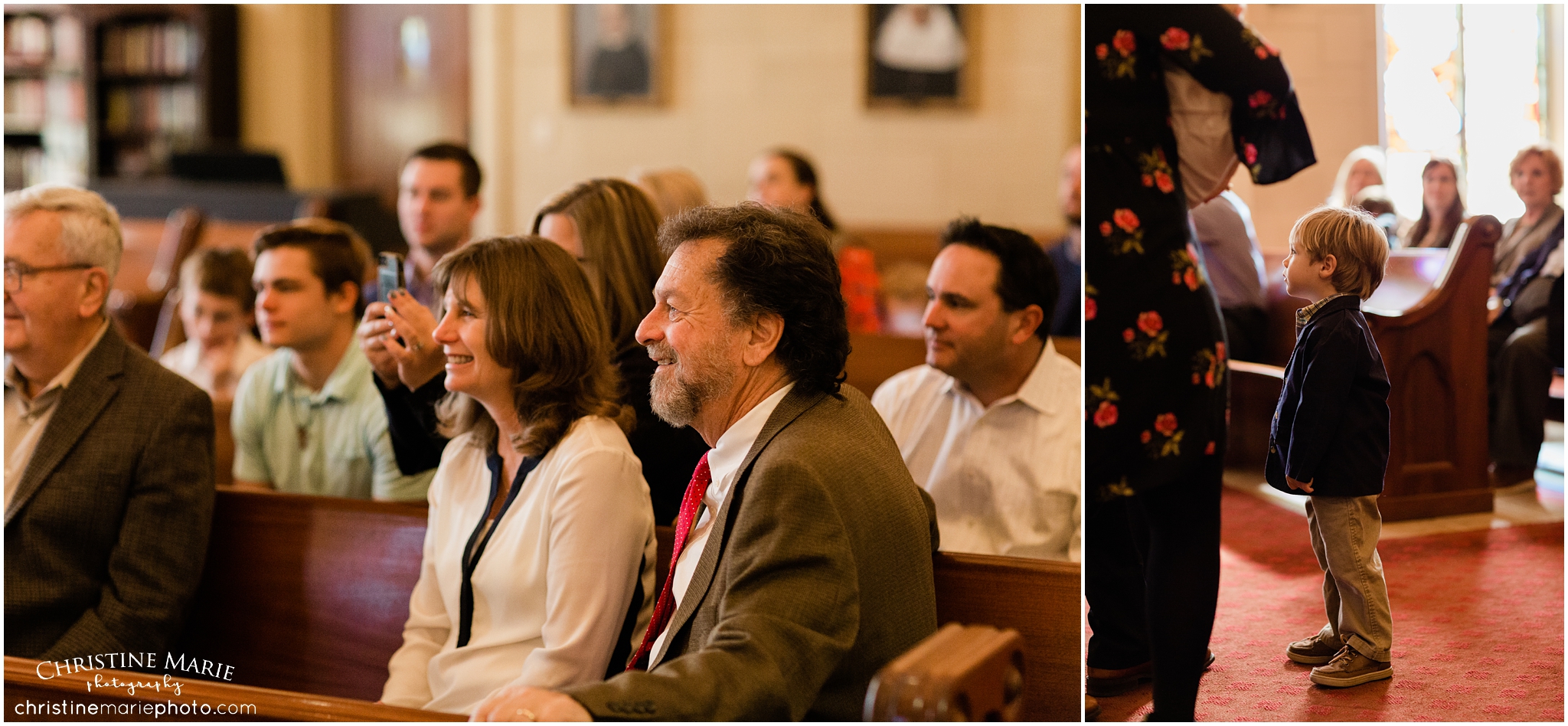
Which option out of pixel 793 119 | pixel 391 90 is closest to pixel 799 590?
pixel 793 119

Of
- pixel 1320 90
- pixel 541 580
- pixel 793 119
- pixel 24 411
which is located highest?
pixel 793 119

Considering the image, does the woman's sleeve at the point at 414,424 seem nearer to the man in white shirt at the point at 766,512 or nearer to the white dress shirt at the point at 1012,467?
the man in white shirt at the point at 766,512

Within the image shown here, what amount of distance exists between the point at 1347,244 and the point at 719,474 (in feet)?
2.65

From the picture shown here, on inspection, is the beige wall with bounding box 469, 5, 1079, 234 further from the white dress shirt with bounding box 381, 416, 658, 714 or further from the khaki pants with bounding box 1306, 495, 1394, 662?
the khaki pants with bounding box 1306, 495, 1394, 662

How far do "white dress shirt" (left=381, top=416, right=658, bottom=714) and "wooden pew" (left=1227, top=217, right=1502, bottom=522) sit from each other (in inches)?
34.3

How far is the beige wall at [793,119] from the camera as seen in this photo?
7.60 meters

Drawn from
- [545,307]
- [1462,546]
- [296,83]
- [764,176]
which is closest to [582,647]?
[545,307]

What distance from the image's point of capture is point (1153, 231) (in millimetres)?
1304

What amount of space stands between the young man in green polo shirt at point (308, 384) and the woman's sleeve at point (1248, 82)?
6.21ft

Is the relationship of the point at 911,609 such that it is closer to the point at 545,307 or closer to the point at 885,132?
the point at 545,307

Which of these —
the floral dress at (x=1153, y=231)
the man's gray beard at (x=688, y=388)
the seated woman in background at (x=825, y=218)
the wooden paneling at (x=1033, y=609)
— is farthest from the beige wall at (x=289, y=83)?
the floral dress at (x=1153, y=231)

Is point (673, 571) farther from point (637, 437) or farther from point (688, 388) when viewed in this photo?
point (637, 437)

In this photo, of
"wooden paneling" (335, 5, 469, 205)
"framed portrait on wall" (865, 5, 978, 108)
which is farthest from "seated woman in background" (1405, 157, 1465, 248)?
"wooden paneling" (335, 5, 469, 205)

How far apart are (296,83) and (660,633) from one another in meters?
8.59
